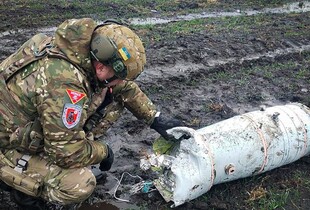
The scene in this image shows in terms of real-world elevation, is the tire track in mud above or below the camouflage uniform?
below

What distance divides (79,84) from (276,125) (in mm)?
1963

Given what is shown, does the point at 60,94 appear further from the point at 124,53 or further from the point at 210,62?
the point at 210,62

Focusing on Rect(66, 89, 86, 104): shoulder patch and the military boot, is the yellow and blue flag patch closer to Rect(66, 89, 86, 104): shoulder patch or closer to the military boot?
Rect(66, 89, 86, 104): shoulder patch

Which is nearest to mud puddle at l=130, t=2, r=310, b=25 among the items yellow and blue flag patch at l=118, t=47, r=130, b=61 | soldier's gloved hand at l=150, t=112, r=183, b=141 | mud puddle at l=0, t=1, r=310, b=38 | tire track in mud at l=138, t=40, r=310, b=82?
mud puddle at l=0, t=1, r=310, b=38

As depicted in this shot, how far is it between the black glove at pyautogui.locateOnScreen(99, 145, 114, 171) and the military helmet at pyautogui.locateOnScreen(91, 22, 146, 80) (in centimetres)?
104

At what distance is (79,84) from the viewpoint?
2998mm

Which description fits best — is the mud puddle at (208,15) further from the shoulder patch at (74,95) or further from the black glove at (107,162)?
the shoulder patch at (74,95)

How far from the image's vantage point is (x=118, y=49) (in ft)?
9.66

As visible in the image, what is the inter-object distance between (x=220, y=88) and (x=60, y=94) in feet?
11.8

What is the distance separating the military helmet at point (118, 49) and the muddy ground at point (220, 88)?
1.41 meters

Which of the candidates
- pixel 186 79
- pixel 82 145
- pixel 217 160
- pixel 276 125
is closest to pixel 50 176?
pixel 82 145

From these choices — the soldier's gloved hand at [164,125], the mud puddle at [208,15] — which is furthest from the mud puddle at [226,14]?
the soldier's gloved hand at [164,125]

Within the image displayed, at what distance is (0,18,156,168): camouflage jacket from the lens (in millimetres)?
2934

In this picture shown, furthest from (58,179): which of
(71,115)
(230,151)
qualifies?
(230,151)
